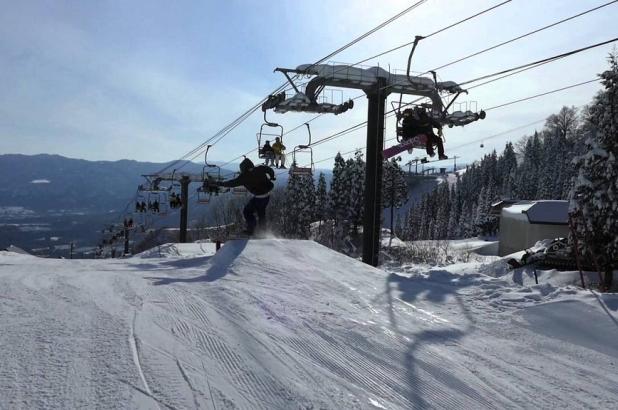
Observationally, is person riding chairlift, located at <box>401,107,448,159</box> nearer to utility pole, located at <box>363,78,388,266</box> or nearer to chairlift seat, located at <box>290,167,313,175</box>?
utility pole, located at <box>363,78,388,266</box>

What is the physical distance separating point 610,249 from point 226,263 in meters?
18.8

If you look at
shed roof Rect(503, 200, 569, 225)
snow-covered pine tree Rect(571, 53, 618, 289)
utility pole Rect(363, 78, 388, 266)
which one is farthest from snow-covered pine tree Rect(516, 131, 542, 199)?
utility pole Rect(363, 78, 388, 266)

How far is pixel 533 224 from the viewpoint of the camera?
4578 centimetres

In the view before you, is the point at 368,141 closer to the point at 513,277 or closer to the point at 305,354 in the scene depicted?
the point at 513,277

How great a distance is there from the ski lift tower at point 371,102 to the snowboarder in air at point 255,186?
6.78 m

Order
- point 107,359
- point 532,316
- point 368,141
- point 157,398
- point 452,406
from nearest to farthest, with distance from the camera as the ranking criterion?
point 157,398 → point 452,406 → point 107,359 → point 532,316 → point 368,141

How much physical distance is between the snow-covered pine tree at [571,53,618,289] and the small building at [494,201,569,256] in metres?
22.2

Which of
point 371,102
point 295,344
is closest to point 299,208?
point 371,102

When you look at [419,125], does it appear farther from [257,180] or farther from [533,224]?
[533,224]

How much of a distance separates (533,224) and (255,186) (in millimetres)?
39194

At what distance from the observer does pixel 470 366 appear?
15.7 feet

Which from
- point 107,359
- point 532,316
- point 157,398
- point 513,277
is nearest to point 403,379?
point 157,398

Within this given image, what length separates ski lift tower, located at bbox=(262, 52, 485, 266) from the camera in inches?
797

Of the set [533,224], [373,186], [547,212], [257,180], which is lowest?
[533,224]
